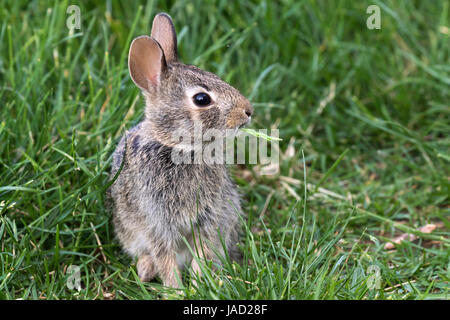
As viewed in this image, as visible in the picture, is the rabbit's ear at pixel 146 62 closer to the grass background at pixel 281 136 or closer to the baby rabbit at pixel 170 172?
the baby rabbit at pixel 170 172

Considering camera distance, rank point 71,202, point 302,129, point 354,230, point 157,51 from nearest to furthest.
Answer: point 157,51 < point 71,202 < point 354,230 < point 302,129

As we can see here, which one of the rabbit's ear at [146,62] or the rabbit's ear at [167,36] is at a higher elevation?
the rabbit's ear at [167,36]

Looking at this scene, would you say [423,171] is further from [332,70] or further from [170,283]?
[170,283]

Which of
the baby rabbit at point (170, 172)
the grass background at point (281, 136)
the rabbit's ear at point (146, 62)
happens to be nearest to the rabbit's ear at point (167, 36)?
the baby rabbit at point (170, 172)

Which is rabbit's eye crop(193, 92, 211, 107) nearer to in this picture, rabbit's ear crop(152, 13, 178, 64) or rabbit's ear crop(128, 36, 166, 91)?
rabbit's ear crop(128, 36, 166, 91)

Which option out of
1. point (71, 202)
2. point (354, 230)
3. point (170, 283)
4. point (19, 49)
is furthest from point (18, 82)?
point (354, 230)

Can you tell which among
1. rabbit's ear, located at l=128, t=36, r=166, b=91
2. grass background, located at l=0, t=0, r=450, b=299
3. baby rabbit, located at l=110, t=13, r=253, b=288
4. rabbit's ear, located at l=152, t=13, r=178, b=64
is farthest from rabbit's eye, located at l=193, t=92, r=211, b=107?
grass background, located at l=0, t=0, r=450, b=299

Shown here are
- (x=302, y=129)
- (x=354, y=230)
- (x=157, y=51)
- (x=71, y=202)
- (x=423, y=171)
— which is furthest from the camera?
(x=302, y=129)
